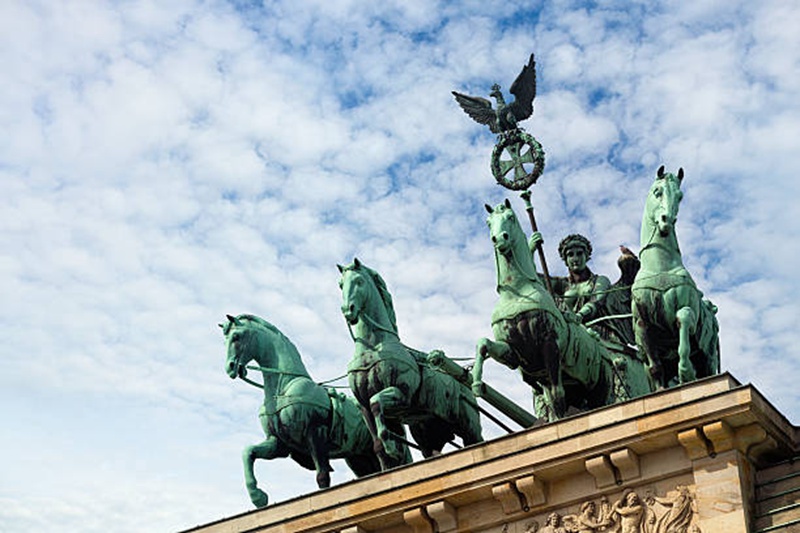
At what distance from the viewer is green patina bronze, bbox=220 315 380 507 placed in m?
21.6

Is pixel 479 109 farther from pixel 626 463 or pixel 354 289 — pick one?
pixel 626 463

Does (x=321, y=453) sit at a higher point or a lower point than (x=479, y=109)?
lower

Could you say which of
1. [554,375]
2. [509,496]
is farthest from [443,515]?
[554,375]

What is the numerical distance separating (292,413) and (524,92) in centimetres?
612

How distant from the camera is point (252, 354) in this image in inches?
880

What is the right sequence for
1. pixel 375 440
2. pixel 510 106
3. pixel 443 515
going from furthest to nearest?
pixel 510 106, pixel 375 440, pixel 443 515

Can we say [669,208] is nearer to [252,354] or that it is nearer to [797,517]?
[797,517]

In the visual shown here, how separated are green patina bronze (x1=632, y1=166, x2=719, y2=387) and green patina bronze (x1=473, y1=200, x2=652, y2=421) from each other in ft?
4.56

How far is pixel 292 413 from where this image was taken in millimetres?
21578

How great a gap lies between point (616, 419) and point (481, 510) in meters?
1.91

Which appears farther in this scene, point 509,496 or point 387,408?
point 387,408

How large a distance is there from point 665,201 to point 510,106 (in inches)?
211

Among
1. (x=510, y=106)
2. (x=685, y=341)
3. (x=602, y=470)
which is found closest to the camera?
(x=602, y=470)

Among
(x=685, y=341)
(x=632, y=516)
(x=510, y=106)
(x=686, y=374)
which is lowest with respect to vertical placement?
(x=632, y=516)
